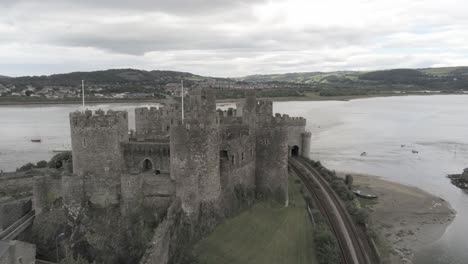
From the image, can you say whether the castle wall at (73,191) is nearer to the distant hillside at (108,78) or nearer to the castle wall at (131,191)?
the castle wall at (131,191)

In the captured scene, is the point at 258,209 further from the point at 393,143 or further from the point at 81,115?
the point at 393,143

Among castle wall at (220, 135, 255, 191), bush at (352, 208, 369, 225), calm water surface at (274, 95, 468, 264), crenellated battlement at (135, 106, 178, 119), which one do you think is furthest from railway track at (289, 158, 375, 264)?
crenellated battlement at (135, 106, 178, 119)

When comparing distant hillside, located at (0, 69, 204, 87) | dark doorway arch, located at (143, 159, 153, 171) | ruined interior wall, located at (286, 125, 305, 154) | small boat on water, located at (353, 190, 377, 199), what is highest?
distant hillside, located at (0, 69, 204, 87)

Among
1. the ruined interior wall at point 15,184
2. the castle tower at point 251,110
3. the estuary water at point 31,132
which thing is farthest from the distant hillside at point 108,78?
the castle tower at point 251,110

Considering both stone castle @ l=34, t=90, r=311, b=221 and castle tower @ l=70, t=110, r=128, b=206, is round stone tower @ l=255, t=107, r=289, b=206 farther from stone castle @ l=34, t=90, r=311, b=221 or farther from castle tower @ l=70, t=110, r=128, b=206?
castle tower @ l=70, t=110, r=128, b=206

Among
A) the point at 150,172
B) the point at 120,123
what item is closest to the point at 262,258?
the point at 150,172

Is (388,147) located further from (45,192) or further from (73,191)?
(45,192)
